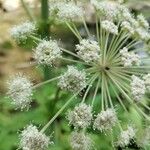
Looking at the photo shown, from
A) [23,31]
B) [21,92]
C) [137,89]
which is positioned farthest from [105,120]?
[23,31]

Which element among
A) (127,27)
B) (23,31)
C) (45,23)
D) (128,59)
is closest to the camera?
(128,59)

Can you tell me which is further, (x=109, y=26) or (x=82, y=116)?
(x=109, y=26)

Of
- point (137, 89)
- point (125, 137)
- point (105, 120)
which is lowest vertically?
point (125, 137)

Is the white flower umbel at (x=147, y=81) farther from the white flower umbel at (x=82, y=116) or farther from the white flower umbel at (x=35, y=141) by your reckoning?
the white flower umbel at (x=35, y=141)

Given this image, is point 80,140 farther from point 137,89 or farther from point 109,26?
point 109,26

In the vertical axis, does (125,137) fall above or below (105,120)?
below

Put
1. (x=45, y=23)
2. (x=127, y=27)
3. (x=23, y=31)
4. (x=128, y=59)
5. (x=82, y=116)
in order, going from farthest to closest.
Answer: (x=45, y=23) < (x=23, y=31) < (x=127, y=27) < (x=128, y=59) < (x=82, y=116)

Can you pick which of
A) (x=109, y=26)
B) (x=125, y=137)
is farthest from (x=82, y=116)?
(x=109, y=26)

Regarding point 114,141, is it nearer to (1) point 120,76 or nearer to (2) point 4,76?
(1) point 120,76
